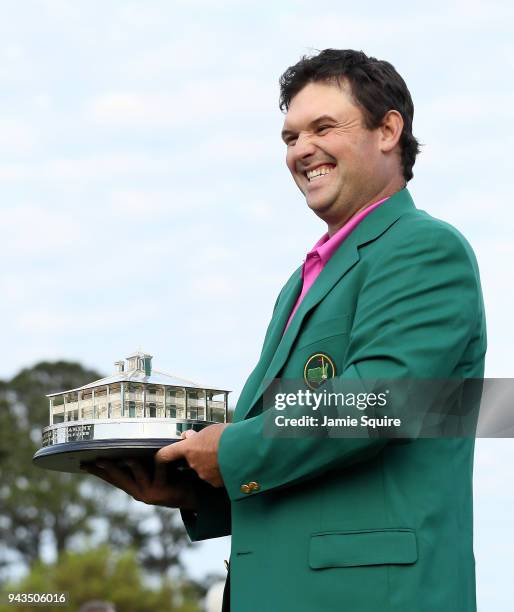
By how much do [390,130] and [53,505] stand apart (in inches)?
1405

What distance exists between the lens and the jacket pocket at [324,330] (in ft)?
12.1

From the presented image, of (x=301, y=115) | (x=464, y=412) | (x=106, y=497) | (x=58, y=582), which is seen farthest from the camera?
(x=106, y=497)

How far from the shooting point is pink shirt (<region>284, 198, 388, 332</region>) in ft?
12.9

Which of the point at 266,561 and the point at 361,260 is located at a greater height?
the point at 361,260

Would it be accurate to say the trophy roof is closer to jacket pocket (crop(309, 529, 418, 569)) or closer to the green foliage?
jacket pocket (crop(309, 529, 418, 569))

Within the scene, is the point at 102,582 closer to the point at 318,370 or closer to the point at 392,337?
the point at 318,370

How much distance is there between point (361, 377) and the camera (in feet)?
11.3

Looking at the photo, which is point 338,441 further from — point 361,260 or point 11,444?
point 11,444

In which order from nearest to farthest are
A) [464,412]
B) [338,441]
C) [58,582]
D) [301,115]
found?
[338,441]
[464,412]
[301,115]
[58,582]

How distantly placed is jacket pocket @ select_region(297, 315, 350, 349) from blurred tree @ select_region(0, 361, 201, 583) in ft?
114

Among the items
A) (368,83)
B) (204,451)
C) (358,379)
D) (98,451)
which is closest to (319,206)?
(368,83)

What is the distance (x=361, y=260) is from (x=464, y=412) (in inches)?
20.3

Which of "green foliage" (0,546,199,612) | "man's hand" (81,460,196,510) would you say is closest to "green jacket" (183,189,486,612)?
"man's hand" (81,460,196,510)

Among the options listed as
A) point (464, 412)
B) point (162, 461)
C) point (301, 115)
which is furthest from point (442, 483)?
point (301, 115)
